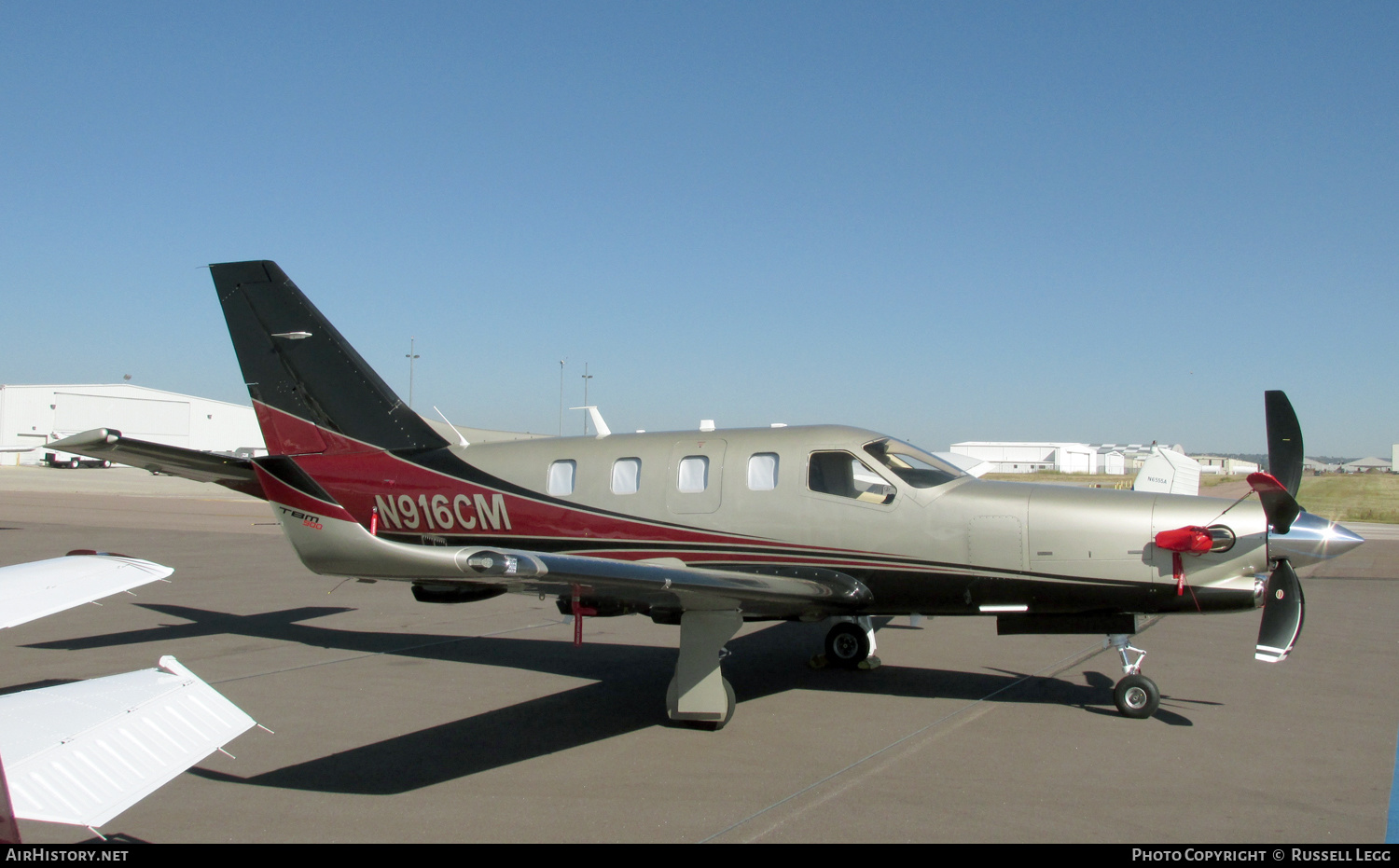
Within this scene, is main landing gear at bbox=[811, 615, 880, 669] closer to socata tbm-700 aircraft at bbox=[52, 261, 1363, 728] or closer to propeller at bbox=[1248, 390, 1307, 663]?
socata tbm-700 aircraft at bbox=[52, 261, 1363, 728]

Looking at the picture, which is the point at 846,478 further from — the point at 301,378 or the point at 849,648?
the point at 301,378

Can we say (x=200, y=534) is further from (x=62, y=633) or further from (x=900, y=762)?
(x=900, y=762)

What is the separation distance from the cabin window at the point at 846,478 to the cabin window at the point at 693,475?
0.98 metres

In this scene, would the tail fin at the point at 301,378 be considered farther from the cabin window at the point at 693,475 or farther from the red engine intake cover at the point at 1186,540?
the red engine intake cover at the point at 1186,540

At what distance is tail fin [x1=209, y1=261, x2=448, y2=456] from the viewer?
984 cm

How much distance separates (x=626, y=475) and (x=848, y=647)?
3036 mm

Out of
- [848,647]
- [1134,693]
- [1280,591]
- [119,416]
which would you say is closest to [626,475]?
[848,647]

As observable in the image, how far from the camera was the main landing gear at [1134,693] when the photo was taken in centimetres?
753

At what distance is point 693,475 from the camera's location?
8.52 meters

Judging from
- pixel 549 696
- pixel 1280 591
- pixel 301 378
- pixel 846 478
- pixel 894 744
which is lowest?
pixel 549 696

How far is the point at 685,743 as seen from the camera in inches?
272

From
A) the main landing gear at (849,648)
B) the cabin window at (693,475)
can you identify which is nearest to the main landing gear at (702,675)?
the cabin window at (693,475)
